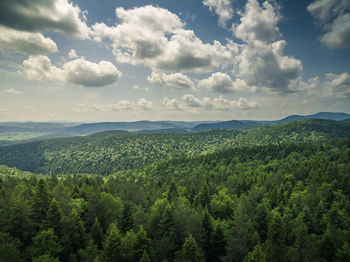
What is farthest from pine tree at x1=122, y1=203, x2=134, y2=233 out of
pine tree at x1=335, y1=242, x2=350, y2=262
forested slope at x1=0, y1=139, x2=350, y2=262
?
pine tree at x1=335, y1=242, x2=350, y2=262

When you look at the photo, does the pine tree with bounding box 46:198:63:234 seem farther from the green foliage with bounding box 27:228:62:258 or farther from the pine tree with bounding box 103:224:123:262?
the pine tree with bounding box 103:224:123:262

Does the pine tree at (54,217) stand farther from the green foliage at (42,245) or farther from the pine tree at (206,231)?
the pine tree at (206,231)

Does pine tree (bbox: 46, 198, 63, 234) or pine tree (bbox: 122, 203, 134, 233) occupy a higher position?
pine tree (bbox: 46, 198, 63, 234)

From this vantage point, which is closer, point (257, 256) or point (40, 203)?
point (257, 256)

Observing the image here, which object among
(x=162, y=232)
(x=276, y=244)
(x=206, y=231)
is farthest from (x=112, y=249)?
(x=276, y=244)

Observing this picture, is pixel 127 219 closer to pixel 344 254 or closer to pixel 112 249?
pixel 112 249

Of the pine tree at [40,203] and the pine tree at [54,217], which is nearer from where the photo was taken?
the pine tree at [54,217]

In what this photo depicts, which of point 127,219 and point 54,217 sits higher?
point 54,217

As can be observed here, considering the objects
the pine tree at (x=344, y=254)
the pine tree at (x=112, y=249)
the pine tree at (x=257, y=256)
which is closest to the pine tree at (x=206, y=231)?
the pine tree at (x=257, y=256)

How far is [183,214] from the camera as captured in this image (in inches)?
1714

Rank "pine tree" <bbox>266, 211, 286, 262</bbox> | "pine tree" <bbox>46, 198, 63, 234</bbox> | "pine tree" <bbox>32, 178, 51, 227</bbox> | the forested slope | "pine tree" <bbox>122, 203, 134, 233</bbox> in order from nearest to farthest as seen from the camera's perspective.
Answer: "pine tree" <bbox>266, 211, 286, 262</bbox>
the forested slope
"pine tree" <bbox>46, 198, 63, 234</bbox>
"pine tree" <bbox>32, 178, 51, 227</bbox>
"pine tree" <bbox>122, 203, 134, 233</bbox>

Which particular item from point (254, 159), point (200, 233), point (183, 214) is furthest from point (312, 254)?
point (254, 159)

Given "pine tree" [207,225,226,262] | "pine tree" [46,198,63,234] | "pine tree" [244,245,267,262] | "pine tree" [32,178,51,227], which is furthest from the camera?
"pine tree" [207,225,226,262]

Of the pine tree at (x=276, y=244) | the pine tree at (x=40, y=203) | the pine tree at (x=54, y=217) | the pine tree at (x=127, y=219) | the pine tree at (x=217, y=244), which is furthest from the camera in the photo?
the pine tree at (x=127, y=219)
